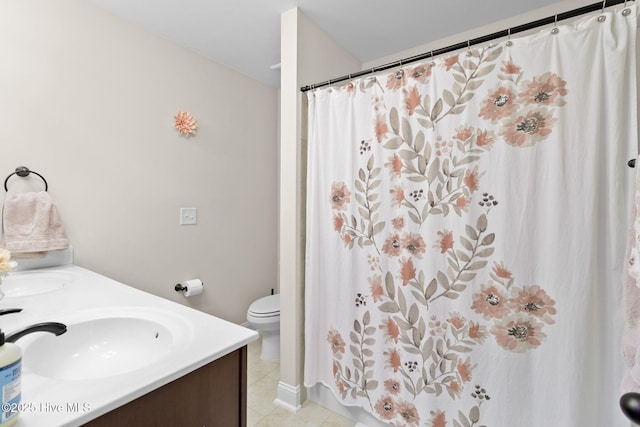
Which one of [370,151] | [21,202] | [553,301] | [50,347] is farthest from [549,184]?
[21,202]

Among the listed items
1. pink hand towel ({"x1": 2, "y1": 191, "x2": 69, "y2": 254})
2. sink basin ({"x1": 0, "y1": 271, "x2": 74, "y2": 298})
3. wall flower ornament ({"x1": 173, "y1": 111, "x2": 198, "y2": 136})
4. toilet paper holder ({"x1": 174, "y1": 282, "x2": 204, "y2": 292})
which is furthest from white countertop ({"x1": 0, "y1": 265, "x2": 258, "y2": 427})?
wall flower ornament ({"x1": 173, "y1": 111, "x2": 198, "y2": 136})

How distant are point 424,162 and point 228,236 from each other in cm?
172

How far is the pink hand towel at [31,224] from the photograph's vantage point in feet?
4.36

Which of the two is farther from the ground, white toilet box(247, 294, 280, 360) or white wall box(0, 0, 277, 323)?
white wall box(0, 0, 277, 323)

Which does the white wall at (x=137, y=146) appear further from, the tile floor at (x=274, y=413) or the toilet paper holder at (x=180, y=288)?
the tile floor at (x=274, y=413)

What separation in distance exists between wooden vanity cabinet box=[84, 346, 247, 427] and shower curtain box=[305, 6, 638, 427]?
0.83 metres

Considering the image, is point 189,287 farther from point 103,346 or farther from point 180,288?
point 103,346

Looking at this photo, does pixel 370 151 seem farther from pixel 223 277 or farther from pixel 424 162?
pixel 223 277

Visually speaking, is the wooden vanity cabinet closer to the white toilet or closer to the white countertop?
the white countertop

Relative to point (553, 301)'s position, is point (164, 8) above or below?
above

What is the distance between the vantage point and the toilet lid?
2.10m

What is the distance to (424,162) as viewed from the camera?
1.33 metres

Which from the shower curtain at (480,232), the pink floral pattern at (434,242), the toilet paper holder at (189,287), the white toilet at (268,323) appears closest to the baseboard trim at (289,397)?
the shower curtain at (480,232)

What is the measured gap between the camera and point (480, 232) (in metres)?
1.19
